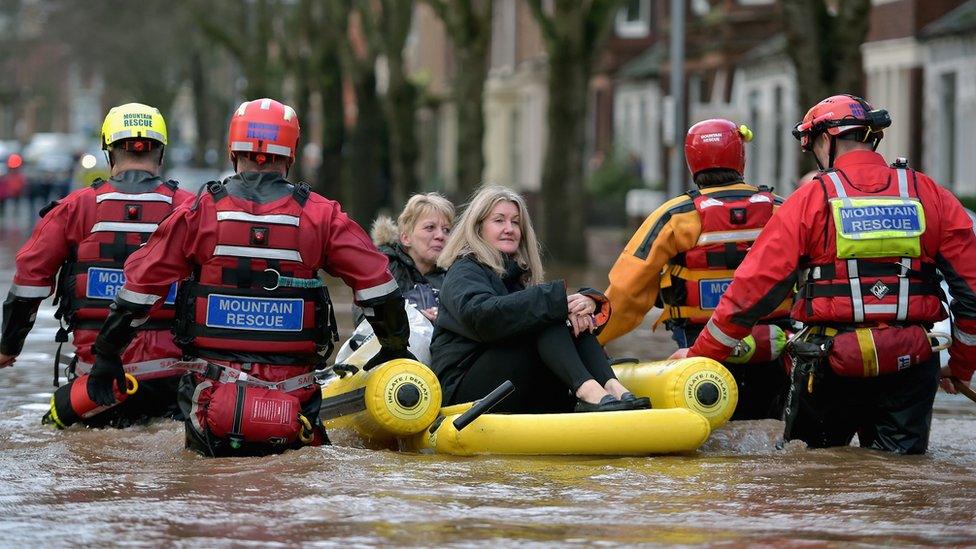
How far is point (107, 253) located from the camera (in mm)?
9141

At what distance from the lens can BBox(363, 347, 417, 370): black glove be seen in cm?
838

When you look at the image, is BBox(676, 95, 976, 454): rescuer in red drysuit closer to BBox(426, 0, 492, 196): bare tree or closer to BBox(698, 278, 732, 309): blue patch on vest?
BBox(698, 278, 732, 309): blue patch on vest

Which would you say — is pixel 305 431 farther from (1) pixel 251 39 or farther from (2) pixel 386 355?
(1) pixel 251 39

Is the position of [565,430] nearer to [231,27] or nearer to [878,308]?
[878,308]

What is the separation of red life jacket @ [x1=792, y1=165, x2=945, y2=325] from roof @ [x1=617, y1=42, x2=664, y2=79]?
117 ft

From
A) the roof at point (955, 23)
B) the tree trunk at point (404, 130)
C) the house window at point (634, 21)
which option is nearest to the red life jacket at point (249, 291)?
the roof at point (955, 23)

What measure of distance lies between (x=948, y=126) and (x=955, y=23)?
1.74 metres

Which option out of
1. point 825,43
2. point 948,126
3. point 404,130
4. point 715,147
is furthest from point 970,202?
point 715,147

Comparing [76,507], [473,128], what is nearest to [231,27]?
[473,128]

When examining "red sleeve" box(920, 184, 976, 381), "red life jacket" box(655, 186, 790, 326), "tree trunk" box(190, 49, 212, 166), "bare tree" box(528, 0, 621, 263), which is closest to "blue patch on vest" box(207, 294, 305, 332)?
"red life jacket" box(655, 186, 790, 326)

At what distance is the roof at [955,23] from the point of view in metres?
27.5

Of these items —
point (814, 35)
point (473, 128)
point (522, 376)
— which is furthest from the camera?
point (473, 128)

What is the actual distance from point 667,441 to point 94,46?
52848 millimetres

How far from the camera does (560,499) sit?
23.4 ft
